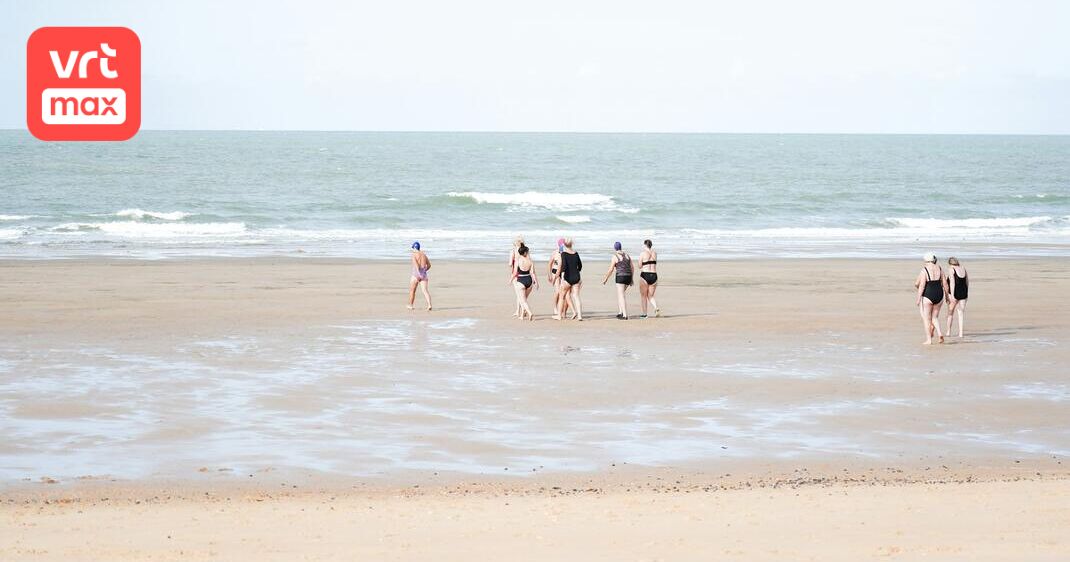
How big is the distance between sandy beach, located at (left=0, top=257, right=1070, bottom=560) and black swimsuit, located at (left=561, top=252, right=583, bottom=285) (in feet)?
2.64

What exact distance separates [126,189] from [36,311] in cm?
4591

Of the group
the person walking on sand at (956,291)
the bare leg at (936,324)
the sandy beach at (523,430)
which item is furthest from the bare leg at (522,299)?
the person walking on sand at (956,291)

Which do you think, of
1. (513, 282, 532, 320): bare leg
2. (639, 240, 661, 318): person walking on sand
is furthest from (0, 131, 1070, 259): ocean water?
(513, 282, 532, 320): bare leg

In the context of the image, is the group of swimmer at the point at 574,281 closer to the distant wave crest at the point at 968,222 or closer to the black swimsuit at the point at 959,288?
the black swimsuit at the point at 959,288

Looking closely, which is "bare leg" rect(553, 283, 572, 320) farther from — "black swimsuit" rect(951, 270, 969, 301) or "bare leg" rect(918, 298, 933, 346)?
"black swimsuit" rect(951, 270, 969, 301)

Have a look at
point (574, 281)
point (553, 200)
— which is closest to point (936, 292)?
point (574, 281)

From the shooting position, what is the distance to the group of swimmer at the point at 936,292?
17.5 meters

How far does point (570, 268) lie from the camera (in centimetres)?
2006

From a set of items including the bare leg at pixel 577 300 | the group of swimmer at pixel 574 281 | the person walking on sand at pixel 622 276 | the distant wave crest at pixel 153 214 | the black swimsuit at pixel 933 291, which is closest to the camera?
the black swimsuit at pixel 933 291

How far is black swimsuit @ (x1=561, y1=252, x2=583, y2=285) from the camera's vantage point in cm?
1997

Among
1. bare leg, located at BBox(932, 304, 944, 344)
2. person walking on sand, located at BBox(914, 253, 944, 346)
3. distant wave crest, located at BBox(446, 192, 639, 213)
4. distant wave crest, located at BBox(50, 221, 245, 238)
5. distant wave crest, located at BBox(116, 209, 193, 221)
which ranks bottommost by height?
bare leg, located at BBox(932, 304, 944, 344)

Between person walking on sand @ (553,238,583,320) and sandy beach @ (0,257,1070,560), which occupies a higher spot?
person walking on sand @ (553,238,583,320)

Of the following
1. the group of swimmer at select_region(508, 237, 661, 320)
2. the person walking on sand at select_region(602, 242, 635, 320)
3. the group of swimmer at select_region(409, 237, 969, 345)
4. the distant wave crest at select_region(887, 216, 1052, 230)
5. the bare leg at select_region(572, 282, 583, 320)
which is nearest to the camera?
the group of swimmer at select_region(409, 237, 969, 345)

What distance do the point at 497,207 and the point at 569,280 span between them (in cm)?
3866
